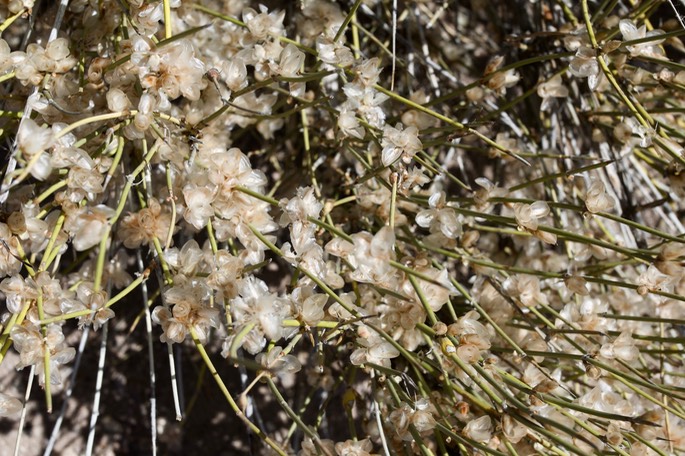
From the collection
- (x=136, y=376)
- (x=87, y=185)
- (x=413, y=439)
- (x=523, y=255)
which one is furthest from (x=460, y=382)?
(x=136, y=376)

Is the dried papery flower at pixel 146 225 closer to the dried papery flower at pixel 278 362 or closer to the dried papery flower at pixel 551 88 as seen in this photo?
the dried papery flower at pixel 278 362

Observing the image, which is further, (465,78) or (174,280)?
(465,78)

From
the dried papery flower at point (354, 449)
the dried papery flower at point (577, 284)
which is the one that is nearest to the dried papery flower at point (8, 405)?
the dried papery flower at point (354, 449)

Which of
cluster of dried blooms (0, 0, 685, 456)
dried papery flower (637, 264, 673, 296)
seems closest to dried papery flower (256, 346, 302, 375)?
cluster of dried blooms (0, 0, 685, 456)

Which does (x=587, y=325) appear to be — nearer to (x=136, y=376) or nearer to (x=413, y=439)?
(x=413, y=439)

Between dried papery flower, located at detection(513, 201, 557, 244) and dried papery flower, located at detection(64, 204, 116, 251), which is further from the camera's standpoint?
dried papery flower, located at detection(513, 201, 557, 244)

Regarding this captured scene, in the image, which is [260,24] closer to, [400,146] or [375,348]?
[400,146]

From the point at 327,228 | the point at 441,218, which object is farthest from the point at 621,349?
the point at 327,228

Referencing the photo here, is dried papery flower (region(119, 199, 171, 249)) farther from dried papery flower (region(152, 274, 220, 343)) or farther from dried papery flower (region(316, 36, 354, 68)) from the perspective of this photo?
dried papery flower (region(316, 36, 354, 68))
